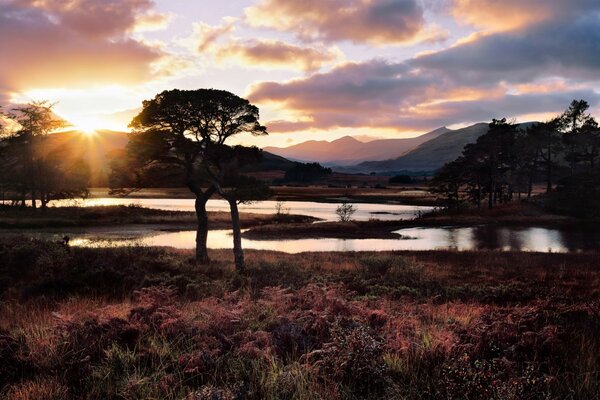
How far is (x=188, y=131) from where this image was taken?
987 inches

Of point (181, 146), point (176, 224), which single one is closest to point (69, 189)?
point (176, 224)

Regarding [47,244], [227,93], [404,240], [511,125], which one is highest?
[511,125]

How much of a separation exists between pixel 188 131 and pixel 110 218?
44134mm

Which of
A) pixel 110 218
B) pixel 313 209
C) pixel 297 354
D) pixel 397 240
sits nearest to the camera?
pixel 297 354

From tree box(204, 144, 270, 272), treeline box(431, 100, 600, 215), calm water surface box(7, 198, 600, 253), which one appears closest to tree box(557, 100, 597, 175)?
treeline box(431, 100, 600, 215)

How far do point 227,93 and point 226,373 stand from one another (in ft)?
68.4

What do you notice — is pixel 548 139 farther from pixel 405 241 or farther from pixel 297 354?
pixel 297 354

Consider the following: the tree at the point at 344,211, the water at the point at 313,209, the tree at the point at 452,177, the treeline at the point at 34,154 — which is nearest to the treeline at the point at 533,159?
the tree at the point at 452,177

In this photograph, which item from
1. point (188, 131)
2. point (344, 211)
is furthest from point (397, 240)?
point (188, 131)

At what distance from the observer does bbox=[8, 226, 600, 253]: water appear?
134 ft

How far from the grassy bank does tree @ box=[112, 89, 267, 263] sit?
3469 centimetres

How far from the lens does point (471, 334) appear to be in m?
6.56

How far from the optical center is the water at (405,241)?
4072cm

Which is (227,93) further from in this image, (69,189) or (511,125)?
(511,125)
